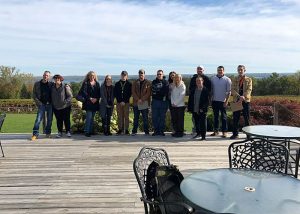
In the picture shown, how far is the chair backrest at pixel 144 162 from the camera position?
2595mm

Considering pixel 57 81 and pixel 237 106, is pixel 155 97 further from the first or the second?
pixel 57 81

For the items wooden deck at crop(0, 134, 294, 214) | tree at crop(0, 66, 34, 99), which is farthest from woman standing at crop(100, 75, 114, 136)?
tree at crop(0, 66, 34, 99)

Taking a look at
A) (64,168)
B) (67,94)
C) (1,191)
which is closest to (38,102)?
Answer: (67,94)

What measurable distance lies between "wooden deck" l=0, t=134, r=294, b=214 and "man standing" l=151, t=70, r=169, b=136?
0.33 m

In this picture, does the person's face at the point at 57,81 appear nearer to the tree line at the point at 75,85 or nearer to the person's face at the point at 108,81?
the person's face at the point at 108,81

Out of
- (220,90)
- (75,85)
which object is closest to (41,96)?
(220,90)

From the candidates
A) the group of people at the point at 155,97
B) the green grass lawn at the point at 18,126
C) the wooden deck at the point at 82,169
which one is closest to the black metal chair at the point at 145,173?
the wooden deck at the point at 82,169

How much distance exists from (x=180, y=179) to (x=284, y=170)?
128 centimetres

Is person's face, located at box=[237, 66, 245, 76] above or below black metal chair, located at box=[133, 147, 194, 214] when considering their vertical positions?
above

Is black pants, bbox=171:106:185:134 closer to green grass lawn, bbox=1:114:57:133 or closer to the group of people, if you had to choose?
the group of people

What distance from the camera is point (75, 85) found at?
75.8ft

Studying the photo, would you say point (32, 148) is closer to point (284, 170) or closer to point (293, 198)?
point (284, 170)

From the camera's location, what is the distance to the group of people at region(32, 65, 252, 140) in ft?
23.8

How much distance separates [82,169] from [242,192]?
128 inches
